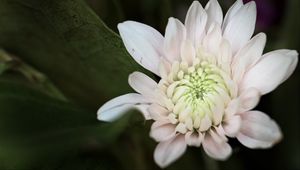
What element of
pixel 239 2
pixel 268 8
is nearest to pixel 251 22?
pixel 239 2

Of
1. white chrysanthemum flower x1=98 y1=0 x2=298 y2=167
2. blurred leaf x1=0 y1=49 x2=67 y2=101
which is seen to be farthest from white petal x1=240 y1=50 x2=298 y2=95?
blurred leaf x1=0 y1=49 x2=67 y2=101

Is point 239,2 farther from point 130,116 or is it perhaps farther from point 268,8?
point 268,8

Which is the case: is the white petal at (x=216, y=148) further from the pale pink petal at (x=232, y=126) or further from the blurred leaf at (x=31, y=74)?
the blurred leaf at (x=31, y=74)

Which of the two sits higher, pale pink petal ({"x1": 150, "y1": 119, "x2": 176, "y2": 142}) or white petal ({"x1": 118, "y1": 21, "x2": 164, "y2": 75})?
white petal ({"x1": 118, "y1": 21, "x2": 164, "y2": 75})

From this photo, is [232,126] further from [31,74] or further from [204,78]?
[31,74]

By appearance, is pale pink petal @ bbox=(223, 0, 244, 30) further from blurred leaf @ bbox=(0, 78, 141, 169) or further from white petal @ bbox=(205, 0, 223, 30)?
blurred leaf @ bbox=(0, 78, 141, 169)

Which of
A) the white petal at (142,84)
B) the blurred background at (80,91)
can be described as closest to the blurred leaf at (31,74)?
the blurred background at (80,91)
